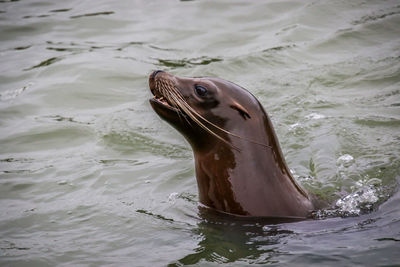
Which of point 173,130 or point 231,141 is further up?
point 231,141

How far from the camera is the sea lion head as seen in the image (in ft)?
14.4

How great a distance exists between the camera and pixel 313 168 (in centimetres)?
598

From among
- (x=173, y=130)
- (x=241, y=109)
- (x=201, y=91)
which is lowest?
(x=173, y=130)

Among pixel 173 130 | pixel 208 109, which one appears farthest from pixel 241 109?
pixel 173 130

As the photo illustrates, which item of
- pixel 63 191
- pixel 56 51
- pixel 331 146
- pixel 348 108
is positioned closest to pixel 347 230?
pixel 331 146

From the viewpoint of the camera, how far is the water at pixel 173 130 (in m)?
4.27

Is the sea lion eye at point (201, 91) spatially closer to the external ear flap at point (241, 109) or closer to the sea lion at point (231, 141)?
the sea lion at point (231, 141)

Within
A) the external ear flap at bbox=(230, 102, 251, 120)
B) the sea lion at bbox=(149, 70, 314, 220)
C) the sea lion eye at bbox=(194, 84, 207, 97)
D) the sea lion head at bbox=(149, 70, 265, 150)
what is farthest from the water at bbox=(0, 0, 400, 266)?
the sea lion eye at bbox=(194, 84, 207, 97)

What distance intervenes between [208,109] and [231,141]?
28 centimetres

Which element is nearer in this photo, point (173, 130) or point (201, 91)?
point (201, 91)

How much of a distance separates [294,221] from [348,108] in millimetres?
3240

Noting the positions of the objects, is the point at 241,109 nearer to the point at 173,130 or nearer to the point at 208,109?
the point at 208,109

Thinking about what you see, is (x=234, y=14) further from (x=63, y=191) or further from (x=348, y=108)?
(x=63, y=191)

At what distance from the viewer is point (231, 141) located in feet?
14.5
